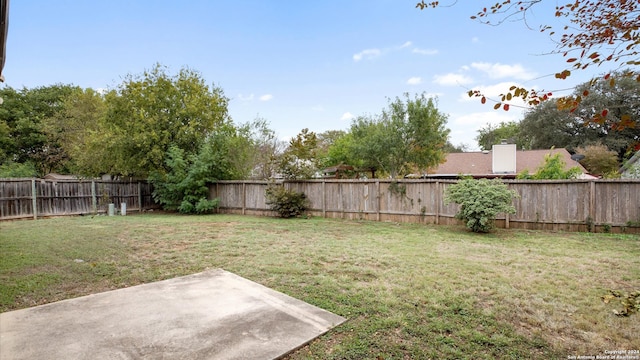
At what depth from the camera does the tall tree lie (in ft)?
5.54

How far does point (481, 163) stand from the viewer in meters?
21.3

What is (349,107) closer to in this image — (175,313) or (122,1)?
(122,1)

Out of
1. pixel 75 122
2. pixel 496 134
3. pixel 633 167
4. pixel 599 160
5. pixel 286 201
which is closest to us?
pixel 286 201

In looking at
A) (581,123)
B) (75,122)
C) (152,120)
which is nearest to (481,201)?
(152,120)

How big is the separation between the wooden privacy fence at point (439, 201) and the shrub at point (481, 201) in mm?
1023

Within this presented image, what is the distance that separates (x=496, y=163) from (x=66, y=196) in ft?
71.0

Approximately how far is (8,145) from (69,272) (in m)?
28.3

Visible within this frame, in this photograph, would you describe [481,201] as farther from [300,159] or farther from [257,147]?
[257,147]

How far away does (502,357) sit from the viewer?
90.1 inches

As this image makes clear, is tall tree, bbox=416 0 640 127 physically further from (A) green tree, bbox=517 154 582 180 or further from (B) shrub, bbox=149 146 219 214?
(B) shrub, bbox=149 146 219 214

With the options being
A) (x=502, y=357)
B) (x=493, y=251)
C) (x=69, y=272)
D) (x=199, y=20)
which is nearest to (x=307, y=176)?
(x=199, y=20)

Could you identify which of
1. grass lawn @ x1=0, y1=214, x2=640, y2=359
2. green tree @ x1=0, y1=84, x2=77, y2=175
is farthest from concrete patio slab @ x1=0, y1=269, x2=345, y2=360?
green tree @ x1=0, y1=84, x2=77, y2=175

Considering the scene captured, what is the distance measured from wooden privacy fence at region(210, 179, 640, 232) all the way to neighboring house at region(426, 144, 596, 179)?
31.4 feet

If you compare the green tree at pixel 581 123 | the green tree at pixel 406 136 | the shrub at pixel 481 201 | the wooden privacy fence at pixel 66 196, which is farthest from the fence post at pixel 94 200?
the green tree at pixel 581 123
